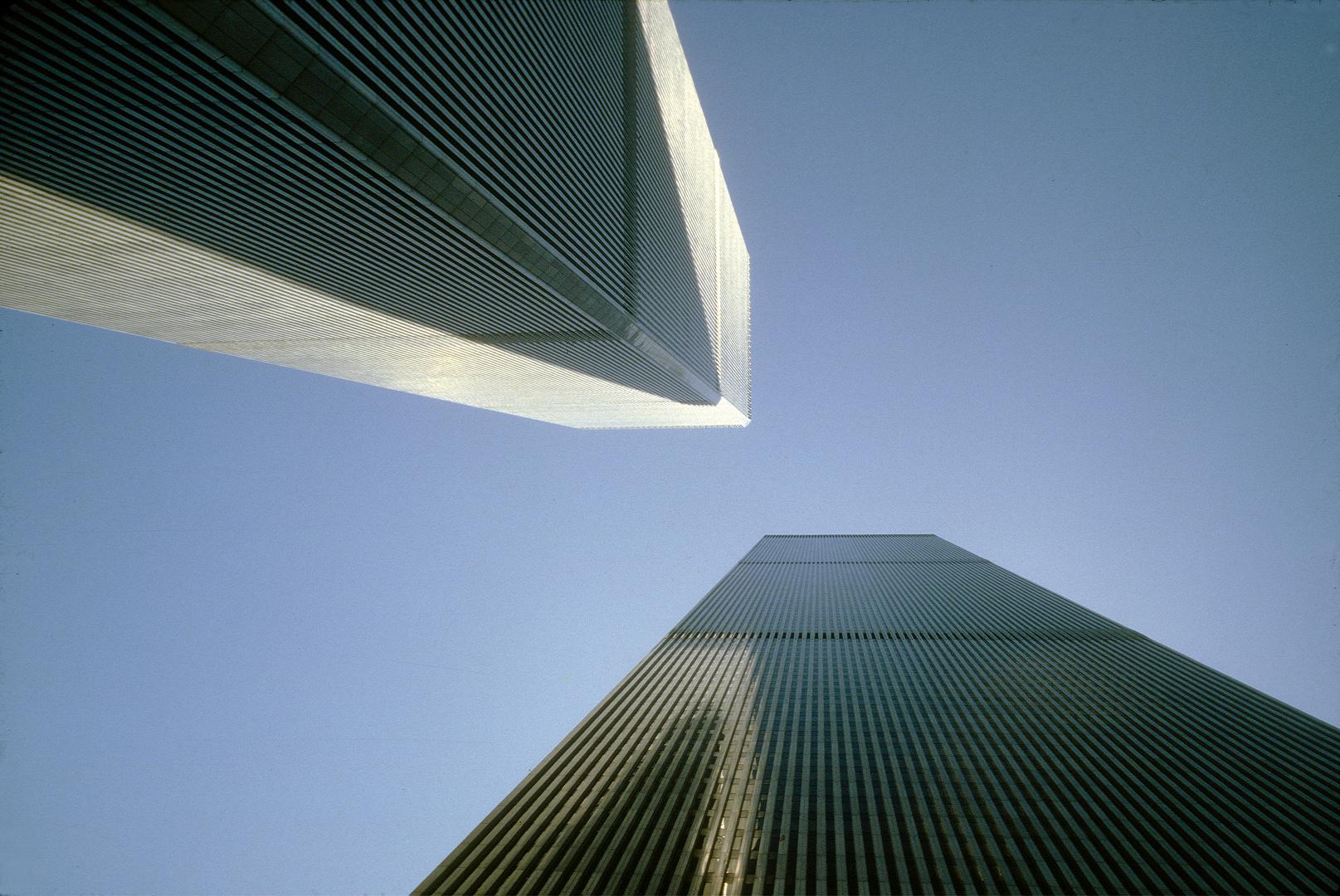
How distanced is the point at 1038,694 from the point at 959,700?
32.7 feet

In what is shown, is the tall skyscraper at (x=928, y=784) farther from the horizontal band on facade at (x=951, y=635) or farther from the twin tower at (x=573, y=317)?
the horizontal band on facade at (x=951, y=635)

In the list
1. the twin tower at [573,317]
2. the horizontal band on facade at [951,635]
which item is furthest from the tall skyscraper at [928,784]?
the horizontal band on facade at [951,635]

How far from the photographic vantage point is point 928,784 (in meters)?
49.8

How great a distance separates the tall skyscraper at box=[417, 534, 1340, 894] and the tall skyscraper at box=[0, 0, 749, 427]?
139 ft

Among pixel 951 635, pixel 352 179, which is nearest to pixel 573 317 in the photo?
pixel 352 179

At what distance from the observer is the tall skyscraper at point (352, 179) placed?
82.6 feet

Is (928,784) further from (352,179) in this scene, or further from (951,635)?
(352,179)

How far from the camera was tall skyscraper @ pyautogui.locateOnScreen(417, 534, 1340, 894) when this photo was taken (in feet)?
125

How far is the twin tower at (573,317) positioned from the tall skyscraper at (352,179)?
0.67 feet

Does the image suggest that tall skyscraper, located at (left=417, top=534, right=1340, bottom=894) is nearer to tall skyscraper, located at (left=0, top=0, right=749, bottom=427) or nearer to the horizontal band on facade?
the horizontal band on facade

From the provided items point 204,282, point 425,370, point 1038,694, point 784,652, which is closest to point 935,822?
point 1038,694

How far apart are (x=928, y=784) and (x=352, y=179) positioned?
61.2 m

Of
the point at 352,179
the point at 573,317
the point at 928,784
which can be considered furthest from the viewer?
the point at 573,317

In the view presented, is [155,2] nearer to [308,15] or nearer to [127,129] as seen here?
[308,15]
